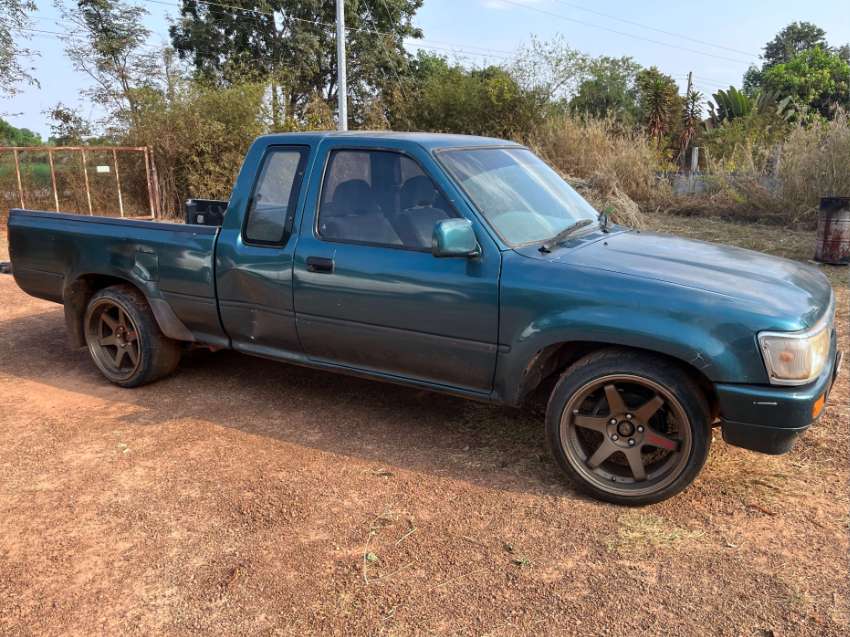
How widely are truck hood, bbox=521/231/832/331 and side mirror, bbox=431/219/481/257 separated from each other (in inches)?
11.5

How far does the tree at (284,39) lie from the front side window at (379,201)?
27714 mm

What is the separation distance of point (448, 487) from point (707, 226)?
38.6 feet

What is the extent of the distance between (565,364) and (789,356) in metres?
1.11

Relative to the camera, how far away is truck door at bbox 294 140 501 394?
3.59 m

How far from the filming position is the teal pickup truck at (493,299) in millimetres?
3066

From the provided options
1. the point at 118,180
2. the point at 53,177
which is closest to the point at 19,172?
the point at 53,177

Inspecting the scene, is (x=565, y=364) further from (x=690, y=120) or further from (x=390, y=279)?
(x=690, y=120)

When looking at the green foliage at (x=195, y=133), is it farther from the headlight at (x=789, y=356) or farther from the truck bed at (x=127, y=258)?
the headlight at (x=789, y=356)

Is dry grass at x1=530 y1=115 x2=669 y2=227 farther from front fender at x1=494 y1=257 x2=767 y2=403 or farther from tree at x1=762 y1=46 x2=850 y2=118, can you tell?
tree at x1=762 y1=46 x2=850 y2=118

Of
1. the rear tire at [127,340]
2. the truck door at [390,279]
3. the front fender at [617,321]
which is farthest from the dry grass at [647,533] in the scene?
the rear tire at [127,340]

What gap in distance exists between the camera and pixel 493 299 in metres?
3.49

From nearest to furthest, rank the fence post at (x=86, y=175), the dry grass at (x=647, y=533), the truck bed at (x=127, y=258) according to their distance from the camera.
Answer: the dry grass at (x=647, y=533), the truck bed at (x=127, y=258), the fence post at (x=86, y=175)

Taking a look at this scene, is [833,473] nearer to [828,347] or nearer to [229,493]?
[828,347]

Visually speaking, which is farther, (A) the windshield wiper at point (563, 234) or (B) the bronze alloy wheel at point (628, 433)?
(A) the windshield wiper at point (563, 234)
